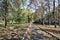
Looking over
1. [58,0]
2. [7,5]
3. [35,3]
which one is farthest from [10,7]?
[35,3]

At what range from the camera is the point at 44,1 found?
6650cm

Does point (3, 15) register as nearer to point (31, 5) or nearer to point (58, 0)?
point (58, 0)

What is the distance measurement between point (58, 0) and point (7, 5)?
24.3 metres

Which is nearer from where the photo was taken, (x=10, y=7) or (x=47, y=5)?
(x=10, y=7)

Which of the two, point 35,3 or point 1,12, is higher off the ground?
point 35,3

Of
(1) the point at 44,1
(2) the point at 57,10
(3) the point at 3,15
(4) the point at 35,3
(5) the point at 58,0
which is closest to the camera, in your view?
(3) the point at 3,15

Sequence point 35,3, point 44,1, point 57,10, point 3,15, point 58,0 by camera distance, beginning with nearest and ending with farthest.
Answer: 1. point 3,15
2. point 58,0
3. point 57,10
4. point 44,1
5. point 35,3

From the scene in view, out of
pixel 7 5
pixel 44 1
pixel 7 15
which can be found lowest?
pixel 7 15

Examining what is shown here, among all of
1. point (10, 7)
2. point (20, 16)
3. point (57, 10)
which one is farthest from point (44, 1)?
point (10, 7)

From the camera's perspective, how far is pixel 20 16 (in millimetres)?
67062

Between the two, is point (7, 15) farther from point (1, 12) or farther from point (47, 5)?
point (47, 5)

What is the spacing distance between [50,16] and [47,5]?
9.36m

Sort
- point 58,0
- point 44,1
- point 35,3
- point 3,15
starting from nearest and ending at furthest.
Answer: point 3,15 < point 58,0 < point 44,1 < point 35,3

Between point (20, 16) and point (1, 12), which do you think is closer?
point (1, 12)
